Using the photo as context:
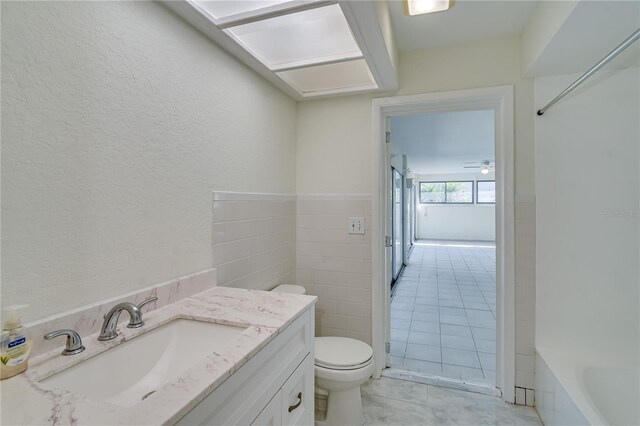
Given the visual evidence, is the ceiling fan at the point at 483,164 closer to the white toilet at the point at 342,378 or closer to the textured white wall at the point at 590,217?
the textured white wall at the point at 590,217

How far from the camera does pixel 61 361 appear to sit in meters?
0.80

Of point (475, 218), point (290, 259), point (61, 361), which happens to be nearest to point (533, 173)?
point (290, 259)

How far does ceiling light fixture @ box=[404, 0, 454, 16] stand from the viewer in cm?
143

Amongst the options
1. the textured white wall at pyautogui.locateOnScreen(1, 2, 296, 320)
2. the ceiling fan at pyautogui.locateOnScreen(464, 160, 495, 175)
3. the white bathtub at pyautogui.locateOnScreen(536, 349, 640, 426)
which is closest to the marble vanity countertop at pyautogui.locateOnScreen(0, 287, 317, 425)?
the textured white wall at pyautogui.locateOnScreen(1, 2, 296, 320)

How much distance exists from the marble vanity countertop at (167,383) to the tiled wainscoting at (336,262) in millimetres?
1044

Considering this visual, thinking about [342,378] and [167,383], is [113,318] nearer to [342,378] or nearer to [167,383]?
[167,383]

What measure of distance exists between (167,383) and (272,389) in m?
0.43

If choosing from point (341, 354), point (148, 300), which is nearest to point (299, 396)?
point (341, 354)

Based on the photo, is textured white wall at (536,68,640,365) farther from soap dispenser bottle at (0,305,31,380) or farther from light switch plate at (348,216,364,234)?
soap dispenser bottle at (0,305,31,380)

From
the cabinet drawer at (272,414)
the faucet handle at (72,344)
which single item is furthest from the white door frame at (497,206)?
the faucet handle at (72,344)

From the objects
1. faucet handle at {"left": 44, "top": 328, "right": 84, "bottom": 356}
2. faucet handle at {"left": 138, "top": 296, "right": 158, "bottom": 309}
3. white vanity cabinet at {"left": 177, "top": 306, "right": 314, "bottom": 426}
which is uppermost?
faucet handle at {"left": 138, "top": 296, "right": 158, "bottom": 309}

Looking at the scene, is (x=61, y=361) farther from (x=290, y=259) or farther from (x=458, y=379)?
(x=458, y=379)

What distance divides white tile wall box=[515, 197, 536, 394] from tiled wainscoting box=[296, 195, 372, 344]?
96 centimetres

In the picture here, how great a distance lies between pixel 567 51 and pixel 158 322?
232cm
